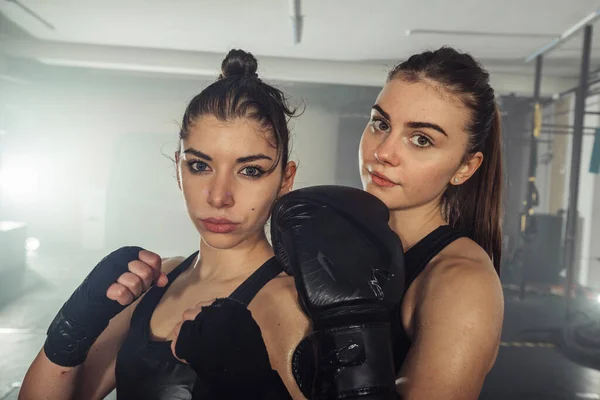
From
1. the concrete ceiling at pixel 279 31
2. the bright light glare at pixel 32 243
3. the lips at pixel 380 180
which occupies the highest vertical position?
the concrete ceiling at pixel 279 31

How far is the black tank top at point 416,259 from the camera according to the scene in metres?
1.04

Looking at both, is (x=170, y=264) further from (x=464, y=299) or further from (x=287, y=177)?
(x=464, y=299)

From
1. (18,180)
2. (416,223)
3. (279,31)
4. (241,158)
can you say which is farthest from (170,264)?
(279,31)

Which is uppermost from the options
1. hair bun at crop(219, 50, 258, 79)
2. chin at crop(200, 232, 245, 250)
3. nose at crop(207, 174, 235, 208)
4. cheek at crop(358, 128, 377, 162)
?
hair bun at crop(219, 50, 258, 79)

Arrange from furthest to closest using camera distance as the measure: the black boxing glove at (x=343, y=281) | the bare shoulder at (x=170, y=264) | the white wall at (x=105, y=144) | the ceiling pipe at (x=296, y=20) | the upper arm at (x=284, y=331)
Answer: the ceiling pipe at (x=296, y=20)
the white wall at (x=105, y=144)
the bare shoulder at (x=170, y=264)
the upper arm at (x=284, y=331)
the black boxing glove at (x=343, y=281)

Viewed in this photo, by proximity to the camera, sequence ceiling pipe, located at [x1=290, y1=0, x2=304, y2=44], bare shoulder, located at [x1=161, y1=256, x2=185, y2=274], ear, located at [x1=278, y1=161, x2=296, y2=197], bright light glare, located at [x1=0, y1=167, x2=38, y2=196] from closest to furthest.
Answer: ear, located at [x1=278, y1=161, x2=296, y2=197] → bare shoulder, located at [x1=161, y1=256, x2=185, y2=274] → bright light glare, located at [x1=0, y1=167, x2=38, y2=196] → ceiling pipe, located at [x1=290, y1=0, x2=304, y2=44]

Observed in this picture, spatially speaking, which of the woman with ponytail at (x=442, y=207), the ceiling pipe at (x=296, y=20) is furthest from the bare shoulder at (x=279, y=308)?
the ceiling pipe at (x=296, y=20)

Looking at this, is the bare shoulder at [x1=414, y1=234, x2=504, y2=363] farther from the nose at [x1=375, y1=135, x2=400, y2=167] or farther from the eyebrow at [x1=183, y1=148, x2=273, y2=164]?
the eyebrow at [x1=183, y1=148, x2=273, y2=164]

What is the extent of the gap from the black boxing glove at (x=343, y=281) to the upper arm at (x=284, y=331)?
0.04 metres

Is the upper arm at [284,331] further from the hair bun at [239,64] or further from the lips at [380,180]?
the hair bun at [239,64]

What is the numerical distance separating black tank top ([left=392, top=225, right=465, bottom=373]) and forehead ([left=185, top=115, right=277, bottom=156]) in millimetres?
440

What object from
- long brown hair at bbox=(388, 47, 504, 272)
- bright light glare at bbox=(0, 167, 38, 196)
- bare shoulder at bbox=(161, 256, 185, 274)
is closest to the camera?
long brown hair at bbox=(388, 47, 504, 272)

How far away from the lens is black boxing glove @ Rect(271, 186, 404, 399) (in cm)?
74

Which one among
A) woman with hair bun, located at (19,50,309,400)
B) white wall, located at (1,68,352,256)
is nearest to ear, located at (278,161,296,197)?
woman with hair bun, located at (19,50,309,400)
